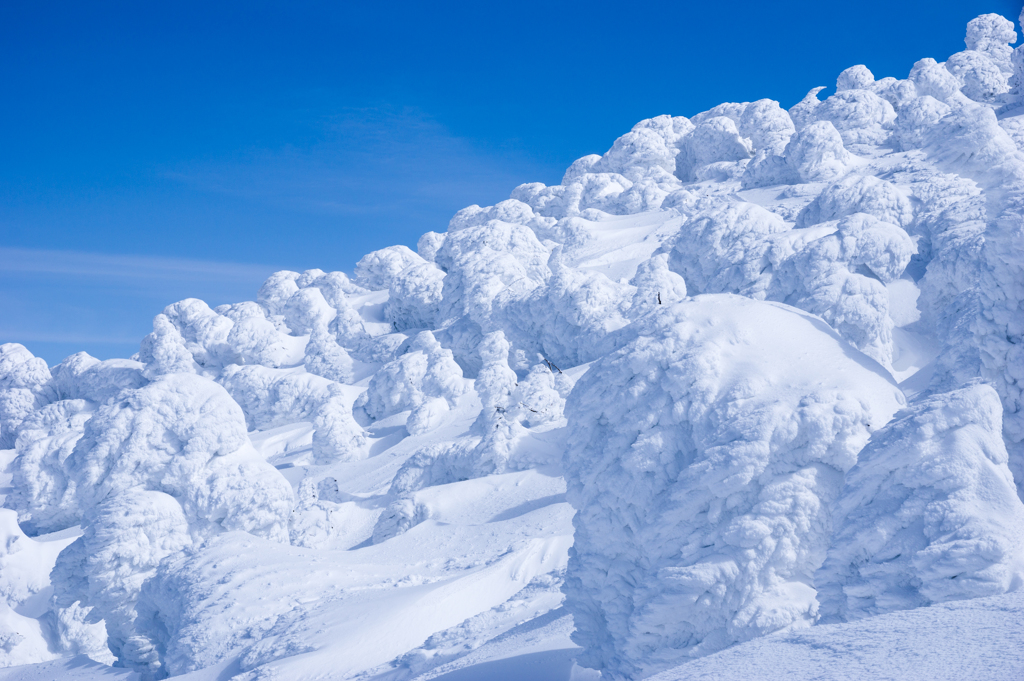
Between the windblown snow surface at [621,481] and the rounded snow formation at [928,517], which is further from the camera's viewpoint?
the windblown snow surface at [621,481]

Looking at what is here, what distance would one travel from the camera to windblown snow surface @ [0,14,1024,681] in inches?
137

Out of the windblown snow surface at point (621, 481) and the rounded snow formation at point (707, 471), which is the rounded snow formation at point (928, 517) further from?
the rounded snow formation at point (707, 471)

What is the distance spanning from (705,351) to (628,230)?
85.1 feet

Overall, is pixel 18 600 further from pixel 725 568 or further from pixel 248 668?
pixel 725 568

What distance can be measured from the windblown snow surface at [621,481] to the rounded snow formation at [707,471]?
17mm

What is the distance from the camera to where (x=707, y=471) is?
4.12 m

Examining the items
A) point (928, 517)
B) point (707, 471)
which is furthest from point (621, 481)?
point (928, 517)

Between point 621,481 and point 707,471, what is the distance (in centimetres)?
56

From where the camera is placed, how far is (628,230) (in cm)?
2973

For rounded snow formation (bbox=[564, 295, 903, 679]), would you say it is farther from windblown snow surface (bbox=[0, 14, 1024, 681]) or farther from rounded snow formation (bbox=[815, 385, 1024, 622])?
rounded snow formation (bbox=[815, 385, 1024, 622])

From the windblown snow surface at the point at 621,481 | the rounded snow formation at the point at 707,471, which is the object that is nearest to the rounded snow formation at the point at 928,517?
the windblown snow surface at the point at 621,481

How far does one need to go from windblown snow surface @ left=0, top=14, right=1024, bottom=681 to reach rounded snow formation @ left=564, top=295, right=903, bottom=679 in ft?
0.06

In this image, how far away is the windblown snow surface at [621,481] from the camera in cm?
347

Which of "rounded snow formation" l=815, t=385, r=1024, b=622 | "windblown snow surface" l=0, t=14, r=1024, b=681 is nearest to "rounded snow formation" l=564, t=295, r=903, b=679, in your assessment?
"windblown snow surface" l=0, t=14, r=1024, b=681
